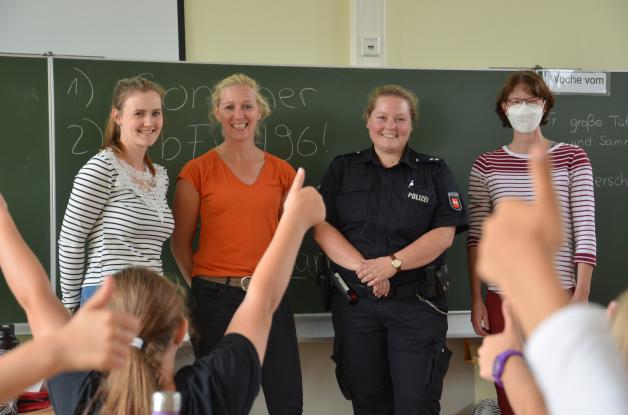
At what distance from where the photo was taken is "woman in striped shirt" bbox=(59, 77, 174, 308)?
8.46 ft

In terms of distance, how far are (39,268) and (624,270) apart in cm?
307

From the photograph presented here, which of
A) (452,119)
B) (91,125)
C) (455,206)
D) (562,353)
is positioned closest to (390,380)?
(455,206)

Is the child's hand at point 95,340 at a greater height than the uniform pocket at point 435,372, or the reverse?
the child's hand at point 95,340

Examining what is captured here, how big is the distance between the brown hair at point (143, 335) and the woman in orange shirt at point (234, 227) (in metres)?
1.50

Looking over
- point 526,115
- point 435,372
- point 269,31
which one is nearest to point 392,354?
point 435,372

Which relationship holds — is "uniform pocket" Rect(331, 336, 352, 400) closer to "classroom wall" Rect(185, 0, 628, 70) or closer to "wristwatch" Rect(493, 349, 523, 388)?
"classroom wall" Rect(185, 0, 628, 70)

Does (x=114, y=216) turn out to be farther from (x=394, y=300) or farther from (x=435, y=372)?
(x=435, y=372)

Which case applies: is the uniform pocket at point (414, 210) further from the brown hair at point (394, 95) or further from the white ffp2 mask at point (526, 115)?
the white ffp2 mask at point (526, 115)

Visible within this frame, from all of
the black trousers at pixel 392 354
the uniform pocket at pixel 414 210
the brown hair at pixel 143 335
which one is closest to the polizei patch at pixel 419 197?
the uniform pocket at pixel 414 210

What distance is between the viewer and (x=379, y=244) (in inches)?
118

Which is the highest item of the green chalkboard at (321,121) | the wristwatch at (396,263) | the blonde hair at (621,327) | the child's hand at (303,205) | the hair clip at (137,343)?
the green chalkboard at (321,121)

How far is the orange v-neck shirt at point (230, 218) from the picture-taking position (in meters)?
2.93

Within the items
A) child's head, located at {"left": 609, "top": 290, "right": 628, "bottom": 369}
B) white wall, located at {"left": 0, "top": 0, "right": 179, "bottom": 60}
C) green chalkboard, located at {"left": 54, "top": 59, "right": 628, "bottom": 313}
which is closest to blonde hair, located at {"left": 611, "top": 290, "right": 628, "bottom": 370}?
child's head, located at {"left": 609, "top": 290, "right": 628, "bottom": 369}

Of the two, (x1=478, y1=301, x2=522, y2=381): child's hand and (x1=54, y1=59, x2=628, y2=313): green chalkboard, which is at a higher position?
(x1=54, y1=59, x2=628, y2=313): green chalkboard
